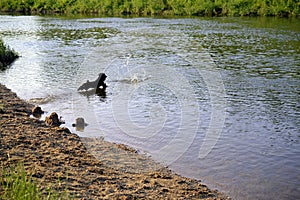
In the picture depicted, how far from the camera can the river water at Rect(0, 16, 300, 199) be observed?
414 inches

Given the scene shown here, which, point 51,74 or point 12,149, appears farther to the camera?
point 51,74

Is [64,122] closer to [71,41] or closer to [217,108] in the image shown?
[217,108]

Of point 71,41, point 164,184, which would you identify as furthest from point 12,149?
point 71,41

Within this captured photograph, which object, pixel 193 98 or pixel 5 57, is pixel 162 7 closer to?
pixel 5 57

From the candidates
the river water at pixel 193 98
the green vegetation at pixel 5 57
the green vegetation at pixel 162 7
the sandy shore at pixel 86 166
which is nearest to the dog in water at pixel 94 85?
the river water at pixel 193 98

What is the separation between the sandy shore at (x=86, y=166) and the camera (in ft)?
25.8

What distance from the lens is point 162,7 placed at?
64125 millimetres

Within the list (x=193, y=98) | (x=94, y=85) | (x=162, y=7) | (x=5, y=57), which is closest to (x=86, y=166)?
(x=193, y=98)

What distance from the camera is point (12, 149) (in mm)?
9109

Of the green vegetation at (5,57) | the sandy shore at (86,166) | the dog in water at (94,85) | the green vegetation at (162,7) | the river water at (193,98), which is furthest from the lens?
the green vegetation at (162,7)

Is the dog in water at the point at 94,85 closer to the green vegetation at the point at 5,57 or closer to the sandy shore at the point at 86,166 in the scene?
the sandy shore at the point at 86,166

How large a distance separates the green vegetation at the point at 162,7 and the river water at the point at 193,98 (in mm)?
22110

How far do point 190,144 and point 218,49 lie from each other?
62.3 ft

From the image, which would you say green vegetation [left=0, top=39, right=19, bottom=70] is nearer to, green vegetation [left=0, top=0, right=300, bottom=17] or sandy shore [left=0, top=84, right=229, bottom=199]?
sandy shore [left=0, top=84, right=229, bottom=199]
